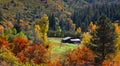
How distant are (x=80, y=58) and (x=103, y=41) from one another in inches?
531

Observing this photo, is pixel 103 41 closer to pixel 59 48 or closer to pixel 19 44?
pixel 19 44

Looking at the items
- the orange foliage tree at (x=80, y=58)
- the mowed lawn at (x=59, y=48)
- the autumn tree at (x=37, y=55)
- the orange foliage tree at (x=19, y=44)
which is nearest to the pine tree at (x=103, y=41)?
the orange foliage tree at (x=80, y=58)

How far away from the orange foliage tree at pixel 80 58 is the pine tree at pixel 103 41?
302cm

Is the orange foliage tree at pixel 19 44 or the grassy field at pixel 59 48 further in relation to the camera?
the grassy field at pixel 59 48

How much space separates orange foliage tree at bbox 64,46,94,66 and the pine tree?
3.02 meters

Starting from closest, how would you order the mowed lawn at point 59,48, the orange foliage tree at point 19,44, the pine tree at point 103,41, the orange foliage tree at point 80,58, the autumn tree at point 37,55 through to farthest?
the pine tree at point 103,41, the orange foliage tree at point 80,58, the autumn tree at point 37,55, the orange foliage tree at point 19,44, the mowed lawn at point 59,48

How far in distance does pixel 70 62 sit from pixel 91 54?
7.09 meters

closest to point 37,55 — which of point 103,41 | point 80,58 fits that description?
point 80,58

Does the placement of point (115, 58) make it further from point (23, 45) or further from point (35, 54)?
point (23, 45)

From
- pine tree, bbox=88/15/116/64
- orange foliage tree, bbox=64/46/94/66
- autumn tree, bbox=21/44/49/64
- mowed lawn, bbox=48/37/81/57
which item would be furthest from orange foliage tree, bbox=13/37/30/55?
pine tree, bbox=88/15/116/64

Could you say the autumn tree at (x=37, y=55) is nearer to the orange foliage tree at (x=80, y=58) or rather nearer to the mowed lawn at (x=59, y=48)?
the orange foliage tree at (x=80, y=58)

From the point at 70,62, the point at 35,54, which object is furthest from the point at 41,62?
the point at 70,62

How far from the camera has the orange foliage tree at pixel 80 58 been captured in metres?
78.0

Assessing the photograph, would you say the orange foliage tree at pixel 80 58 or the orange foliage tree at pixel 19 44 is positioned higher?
the orange foliage tree at pixel 80 58
